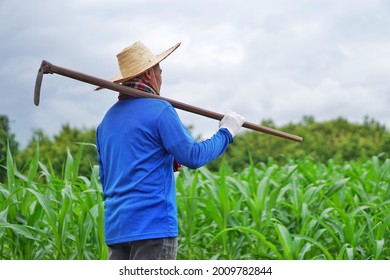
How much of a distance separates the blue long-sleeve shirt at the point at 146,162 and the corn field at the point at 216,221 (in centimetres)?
104

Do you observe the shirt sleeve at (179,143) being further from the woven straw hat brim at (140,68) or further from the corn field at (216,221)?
the corn field at (216,221)

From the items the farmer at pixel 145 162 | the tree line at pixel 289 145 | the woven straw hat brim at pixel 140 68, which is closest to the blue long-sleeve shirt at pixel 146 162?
the farmer at pixel 145 162

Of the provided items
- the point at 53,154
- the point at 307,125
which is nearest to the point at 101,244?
the point at 53,154

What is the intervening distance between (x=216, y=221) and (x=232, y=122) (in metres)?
1.52

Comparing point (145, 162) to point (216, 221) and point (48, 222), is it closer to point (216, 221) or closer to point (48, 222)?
point (48, 222)

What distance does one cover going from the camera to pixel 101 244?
154 inches

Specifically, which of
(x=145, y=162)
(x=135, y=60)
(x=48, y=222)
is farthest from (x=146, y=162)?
(x=48, y=222)

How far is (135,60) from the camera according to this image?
289cm

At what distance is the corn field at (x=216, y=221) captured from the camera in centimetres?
394

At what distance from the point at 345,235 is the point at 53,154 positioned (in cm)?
598

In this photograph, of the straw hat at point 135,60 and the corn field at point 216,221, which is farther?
the corn field at point 216,221

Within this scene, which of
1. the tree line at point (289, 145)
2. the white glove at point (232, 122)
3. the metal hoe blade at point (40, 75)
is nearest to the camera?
the metal hoe blade at point (40, 75)
